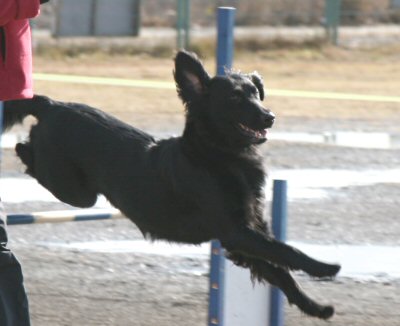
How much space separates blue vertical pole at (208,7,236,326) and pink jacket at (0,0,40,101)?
3.52 ft

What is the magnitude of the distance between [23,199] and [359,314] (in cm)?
370

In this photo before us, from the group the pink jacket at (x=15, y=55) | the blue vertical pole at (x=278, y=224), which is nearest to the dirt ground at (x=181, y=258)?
the blue vertical pole at (x=278, y=224)

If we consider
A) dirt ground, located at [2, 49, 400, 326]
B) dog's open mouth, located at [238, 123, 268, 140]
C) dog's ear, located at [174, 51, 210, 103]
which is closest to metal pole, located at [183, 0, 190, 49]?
dirt ground, located at [2, 49, 400, 326]

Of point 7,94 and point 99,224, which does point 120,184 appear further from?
point 99,224

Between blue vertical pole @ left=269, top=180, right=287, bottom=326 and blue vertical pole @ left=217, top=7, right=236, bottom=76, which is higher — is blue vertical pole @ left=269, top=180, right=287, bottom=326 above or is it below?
below

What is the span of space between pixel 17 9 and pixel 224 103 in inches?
36.6

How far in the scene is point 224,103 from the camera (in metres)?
4.97

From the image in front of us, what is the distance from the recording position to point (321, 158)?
1155 centimetres

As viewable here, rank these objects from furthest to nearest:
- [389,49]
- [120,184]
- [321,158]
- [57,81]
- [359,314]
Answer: [389,49], [57,81], [321,158], [359,314], [120,184]

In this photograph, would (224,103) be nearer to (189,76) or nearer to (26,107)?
(189,76)

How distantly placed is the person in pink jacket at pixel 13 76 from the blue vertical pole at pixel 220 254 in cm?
98

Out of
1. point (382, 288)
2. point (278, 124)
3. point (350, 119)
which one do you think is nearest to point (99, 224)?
point (382, 288)

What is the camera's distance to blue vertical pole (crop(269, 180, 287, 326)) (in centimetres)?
532

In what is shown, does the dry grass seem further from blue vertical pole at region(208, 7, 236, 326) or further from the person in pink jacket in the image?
the person in pink jacket
